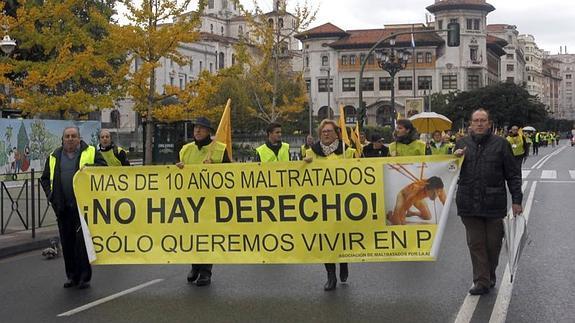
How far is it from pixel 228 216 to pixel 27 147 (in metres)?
15.3

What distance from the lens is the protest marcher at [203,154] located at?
792cm

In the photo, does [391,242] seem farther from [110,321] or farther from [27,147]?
[27,147]

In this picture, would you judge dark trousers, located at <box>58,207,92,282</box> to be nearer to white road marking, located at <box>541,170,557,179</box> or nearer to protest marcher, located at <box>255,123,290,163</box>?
protest marcher, located at <box>255,123,290,163</box>

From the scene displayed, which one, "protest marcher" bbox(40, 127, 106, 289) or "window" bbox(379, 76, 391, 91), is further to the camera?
"window" bbox(379, 76, 391, 91)

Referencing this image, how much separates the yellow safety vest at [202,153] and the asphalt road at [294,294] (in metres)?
1.35

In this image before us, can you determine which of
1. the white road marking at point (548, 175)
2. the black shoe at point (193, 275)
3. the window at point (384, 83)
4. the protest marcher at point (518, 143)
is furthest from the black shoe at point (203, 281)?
the window at point (384, 83)

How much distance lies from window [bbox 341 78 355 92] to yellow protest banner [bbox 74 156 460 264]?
319ft

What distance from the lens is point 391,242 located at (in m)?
7.21

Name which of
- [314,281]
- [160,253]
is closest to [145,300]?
[160,253]

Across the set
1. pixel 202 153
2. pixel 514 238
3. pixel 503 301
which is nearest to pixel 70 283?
pixel 202 153

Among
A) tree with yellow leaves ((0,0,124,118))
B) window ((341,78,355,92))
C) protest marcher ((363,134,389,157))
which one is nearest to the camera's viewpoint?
protest marcher ((363,134,389,157))

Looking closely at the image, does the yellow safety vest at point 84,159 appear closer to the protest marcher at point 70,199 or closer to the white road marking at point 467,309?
the protest marcher at point 70,199

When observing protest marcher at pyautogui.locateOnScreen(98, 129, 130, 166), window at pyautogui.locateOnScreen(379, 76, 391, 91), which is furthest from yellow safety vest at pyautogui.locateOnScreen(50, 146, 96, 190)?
window at pyautogui.locateOnScreen(379, 76, 391, 91)

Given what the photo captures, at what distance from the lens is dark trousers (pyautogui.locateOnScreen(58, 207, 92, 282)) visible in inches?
312
